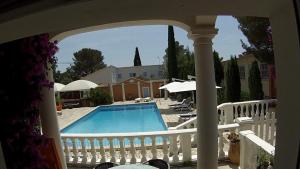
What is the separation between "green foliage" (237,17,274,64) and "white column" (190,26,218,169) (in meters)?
11.6

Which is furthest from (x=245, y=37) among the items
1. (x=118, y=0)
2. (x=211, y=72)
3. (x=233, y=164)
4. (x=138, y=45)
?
(x=138, y=45)

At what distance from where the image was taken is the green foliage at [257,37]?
15.0m

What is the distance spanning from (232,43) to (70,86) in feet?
48.5

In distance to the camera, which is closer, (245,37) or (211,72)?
(211,72)

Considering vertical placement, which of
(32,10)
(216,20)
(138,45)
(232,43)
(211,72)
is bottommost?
(211,72)

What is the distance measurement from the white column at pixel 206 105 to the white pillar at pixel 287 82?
2528 millimetres

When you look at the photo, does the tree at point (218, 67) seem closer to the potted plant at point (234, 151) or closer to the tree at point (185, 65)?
the tree at point (185, 65)

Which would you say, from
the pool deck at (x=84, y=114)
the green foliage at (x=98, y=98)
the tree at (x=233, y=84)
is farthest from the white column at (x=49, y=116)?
the green foliage at (x=98, y=98)

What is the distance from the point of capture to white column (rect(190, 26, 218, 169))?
4.46 meters

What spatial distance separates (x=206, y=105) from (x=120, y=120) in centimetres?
1488

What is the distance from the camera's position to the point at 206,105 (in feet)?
14.8

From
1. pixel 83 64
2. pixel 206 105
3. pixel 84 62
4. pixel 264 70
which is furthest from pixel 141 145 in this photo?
pixel 84 62

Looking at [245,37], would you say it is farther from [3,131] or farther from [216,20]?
[3,131]

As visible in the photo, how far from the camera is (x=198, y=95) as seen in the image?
4.59 metres
